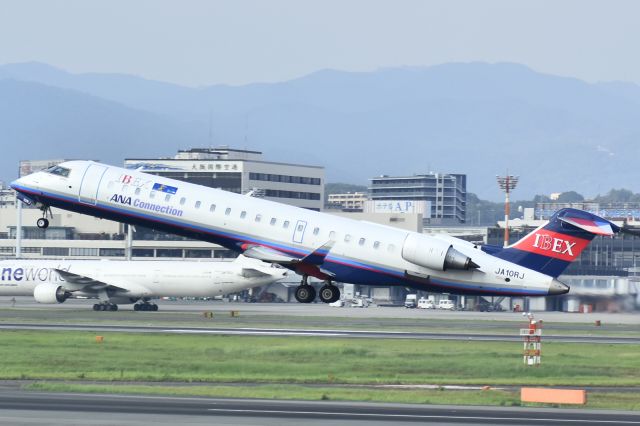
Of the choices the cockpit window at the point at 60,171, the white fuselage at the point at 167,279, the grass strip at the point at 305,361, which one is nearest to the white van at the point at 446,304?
the white fuselage at the point at 167,279

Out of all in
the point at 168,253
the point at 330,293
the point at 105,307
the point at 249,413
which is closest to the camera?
the point at 249,413

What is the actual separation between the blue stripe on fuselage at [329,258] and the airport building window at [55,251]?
117495mm

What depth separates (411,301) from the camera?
462 ft

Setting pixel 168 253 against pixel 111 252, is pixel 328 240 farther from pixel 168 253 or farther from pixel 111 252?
pixel 111 252

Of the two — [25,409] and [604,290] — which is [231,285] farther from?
[25,409]

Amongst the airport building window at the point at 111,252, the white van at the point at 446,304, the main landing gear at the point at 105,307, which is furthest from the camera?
the airport building window at the point at 111,252

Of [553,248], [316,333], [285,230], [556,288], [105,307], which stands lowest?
[316,333]

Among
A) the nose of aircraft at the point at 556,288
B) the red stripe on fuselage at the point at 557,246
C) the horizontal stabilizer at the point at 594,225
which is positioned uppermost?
the horizontal stabilizer at the point at 594,225

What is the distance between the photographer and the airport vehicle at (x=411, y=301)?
452 ft

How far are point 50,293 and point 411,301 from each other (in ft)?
155

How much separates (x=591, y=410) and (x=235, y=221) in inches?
990

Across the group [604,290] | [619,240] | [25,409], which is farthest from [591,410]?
[619,240]

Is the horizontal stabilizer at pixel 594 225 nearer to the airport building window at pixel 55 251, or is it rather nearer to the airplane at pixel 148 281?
the airplane at pixel 148 281

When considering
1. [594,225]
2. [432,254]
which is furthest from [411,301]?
[432,254]
